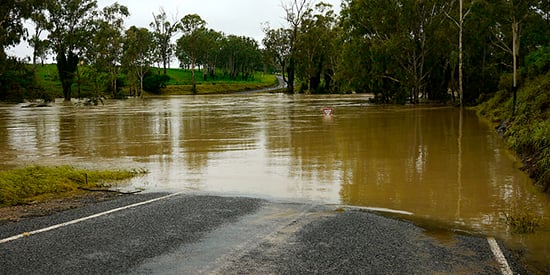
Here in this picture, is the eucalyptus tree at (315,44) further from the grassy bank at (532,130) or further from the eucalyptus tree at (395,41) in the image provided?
the grassy bank at (532,130)

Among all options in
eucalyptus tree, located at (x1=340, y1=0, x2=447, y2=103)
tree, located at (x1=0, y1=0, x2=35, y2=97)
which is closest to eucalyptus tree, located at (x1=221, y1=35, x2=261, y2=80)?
tree, located at (x1=0, y1=0, x2=35, y2=97)

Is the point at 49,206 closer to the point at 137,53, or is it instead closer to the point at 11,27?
the point at 11,27

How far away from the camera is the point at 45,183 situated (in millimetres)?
11195

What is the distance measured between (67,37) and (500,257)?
7239 cm

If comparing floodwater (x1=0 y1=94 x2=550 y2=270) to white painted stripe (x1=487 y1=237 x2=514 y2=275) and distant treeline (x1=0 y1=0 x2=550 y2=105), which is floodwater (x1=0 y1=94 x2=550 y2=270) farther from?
A: distant treeline (x1=0 y1=0 x2=550 y2=105)

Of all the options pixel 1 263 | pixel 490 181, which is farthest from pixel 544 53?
pixel 1 263

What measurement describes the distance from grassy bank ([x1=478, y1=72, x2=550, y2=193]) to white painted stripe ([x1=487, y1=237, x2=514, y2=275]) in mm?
4229

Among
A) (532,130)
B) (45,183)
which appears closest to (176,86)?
(532,130)

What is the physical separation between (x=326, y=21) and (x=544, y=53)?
2350 inches

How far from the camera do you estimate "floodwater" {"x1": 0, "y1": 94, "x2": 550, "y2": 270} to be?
9.82 m

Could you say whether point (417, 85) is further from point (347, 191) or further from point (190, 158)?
point (347, 191)

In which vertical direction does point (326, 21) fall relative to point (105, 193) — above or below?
above

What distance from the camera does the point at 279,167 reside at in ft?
47.3

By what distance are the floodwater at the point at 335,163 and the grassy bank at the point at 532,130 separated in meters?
0.39
